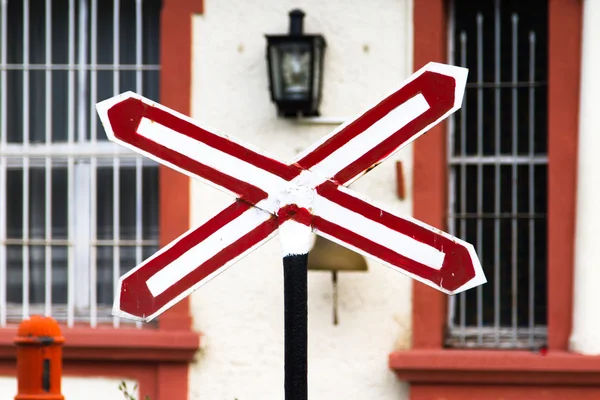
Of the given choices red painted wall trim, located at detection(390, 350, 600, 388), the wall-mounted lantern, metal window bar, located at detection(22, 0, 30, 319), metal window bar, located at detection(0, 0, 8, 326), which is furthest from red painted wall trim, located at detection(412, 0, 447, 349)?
metal window bar, located at detection(0, 0, 8, 326)

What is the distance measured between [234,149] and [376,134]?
1.33 feet

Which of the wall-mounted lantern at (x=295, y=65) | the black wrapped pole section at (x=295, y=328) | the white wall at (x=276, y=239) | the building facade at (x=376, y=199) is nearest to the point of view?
the black wrapped pole section at (x=295, y=328)

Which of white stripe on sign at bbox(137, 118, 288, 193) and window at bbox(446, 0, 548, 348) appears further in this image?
window at bbox(446, 0, 548, 348)

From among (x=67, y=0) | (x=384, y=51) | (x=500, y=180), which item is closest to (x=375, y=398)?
(x=500, y=180)

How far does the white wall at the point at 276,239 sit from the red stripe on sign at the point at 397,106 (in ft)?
11.9

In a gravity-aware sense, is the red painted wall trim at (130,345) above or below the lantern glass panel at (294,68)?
below

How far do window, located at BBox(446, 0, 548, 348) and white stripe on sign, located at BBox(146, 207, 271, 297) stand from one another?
393cm

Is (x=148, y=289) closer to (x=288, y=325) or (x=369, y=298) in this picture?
(x=288, y=325)

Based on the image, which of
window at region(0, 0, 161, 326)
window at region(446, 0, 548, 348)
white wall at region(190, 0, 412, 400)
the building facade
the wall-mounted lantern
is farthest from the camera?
window at region(0, 0, 161, 326)

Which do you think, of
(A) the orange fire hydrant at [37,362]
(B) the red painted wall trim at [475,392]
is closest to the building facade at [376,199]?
(B) the red painted wall trim at [475,392]

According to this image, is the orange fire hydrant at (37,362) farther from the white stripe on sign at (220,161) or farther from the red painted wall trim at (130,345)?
the red painted wall trim at (130,345)

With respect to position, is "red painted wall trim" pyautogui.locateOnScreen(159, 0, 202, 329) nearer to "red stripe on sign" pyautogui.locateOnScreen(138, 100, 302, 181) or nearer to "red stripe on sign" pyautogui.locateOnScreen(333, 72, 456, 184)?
"red stripe on sign" pyautogui.locateOnScreen(138, 100, 302, 181)

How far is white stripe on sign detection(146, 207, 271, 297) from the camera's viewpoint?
3.76 meters

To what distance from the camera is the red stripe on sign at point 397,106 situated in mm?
3709
